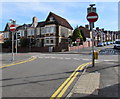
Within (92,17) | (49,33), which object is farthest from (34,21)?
(92,17)

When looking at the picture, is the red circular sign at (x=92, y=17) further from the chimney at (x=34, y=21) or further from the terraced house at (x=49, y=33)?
the chimney at (x=34, y=21)

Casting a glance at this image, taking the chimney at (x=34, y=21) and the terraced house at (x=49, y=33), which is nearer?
the terraced house at (x=49, y=33)

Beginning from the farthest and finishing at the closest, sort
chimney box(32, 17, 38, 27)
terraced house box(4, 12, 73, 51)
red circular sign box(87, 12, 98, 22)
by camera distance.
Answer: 1. chimney box(32, 17, 38, 27)
2. terraced house box(4, 12, 73, 51)
3. red circular sign box(87, 12, 98, 22)

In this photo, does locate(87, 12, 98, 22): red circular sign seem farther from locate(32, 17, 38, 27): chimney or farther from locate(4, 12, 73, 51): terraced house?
locate(32, 17, 38, 27): chimney

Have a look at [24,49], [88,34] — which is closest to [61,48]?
[24,49]

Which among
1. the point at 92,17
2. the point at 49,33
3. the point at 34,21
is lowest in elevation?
the point at 92,17

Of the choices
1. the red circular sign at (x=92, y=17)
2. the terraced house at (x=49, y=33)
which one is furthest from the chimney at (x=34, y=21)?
the red circular sign at (x=92, y=17)

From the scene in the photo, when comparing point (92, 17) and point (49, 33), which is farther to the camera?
point (49, 33)

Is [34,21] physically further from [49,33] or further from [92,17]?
[92,17]

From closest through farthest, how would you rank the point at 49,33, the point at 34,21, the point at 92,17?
the point at 92,17
the point at 49,33
the point at 34,21

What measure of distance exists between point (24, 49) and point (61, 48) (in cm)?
1307

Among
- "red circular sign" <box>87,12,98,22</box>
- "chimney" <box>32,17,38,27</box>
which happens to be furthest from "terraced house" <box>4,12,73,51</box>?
"red circular sign" <box>87,12,98,22</box>

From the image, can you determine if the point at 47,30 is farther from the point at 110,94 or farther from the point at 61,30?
the point at 110,94

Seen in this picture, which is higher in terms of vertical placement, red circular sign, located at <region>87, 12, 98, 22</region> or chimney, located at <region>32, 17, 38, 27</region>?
chimney, located at <region>32, 17, 38, 27</region>
